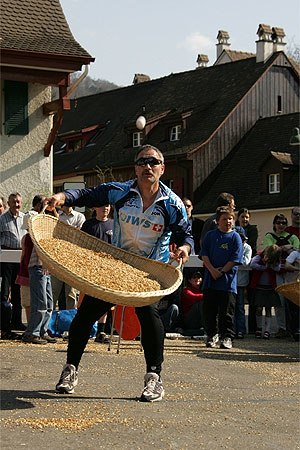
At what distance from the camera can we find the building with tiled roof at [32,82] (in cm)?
3095

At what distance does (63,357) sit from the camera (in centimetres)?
1249

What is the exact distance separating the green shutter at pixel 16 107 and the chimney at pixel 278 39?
37.3 meters

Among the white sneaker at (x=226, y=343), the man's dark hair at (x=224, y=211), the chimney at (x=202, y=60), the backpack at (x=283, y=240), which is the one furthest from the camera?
the chimney at (x=202, y=60)

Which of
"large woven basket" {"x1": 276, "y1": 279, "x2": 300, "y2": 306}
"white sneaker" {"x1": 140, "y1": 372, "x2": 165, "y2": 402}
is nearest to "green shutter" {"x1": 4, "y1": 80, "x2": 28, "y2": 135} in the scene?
"large woven basket" {"x1": 276, "y1": 279, "x2": 300, "y2": 306}

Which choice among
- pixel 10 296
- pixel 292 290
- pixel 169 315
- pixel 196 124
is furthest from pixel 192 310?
pixel 196 124

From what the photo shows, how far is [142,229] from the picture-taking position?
31.2ft

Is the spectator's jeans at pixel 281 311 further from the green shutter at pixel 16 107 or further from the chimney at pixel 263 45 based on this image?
the chimney at pixel 263 45

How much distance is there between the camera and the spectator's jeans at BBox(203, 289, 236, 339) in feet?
49.7

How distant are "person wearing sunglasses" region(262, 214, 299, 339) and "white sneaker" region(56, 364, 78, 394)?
27.4 feet

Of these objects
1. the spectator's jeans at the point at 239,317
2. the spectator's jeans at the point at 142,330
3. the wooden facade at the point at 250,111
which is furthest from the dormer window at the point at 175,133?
the spectator's jeans at the point at 142,330

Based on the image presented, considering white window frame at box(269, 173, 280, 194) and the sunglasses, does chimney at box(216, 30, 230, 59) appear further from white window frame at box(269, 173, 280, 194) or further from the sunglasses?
the sunglasses

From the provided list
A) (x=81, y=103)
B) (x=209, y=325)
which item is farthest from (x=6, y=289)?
(x=81, y=103)

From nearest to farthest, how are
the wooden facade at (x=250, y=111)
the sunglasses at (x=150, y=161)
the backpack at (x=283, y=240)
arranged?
the sunglasses at (x=150, y=161) < the backpack at (x=283, y=240) < the wooden facade at (x=250, y=111)

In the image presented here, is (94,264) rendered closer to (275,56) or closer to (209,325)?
(209,325)
